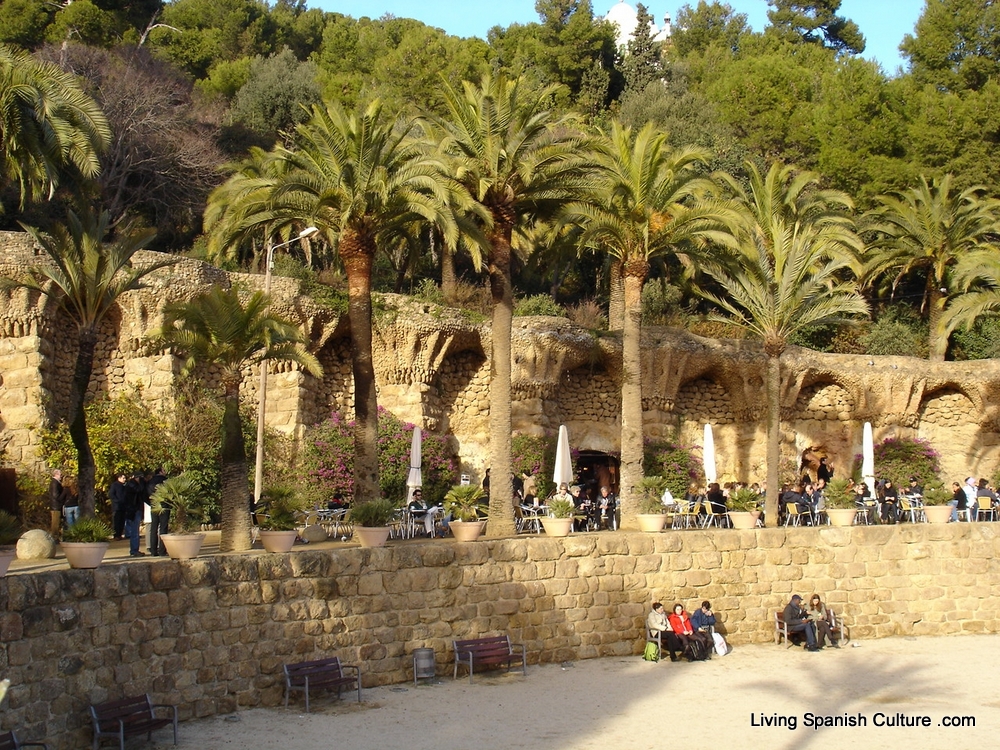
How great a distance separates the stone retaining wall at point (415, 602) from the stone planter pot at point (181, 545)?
26cm

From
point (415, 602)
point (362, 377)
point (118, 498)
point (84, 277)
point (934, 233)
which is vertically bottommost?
point (415, 602)

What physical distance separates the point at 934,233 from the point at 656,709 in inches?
942

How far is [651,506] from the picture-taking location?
68.1ft

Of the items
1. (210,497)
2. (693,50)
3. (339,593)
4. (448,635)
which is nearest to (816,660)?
(448,635)

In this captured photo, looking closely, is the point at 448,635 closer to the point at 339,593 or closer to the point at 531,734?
the point at 339,593

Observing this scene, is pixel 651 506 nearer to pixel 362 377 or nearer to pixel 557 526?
pixel 557 526

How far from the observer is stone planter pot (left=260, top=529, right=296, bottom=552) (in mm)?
15438

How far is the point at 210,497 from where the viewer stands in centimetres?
2339

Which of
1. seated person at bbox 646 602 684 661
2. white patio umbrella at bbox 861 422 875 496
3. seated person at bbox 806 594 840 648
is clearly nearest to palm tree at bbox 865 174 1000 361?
white patio umbrella at bbox 861 422 875 496

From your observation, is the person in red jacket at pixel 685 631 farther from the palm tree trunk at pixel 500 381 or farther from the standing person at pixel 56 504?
the standing person at pixel 56 504

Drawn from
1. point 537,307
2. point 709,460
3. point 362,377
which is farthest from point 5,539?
point 537,307

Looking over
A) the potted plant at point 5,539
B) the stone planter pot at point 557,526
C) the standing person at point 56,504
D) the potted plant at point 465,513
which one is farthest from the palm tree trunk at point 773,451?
the potted plant at point 5,539

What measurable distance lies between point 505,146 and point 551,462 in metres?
9.49

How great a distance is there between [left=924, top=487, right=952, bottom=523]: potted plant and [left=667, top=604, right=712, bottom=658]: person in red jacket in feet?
21.7
